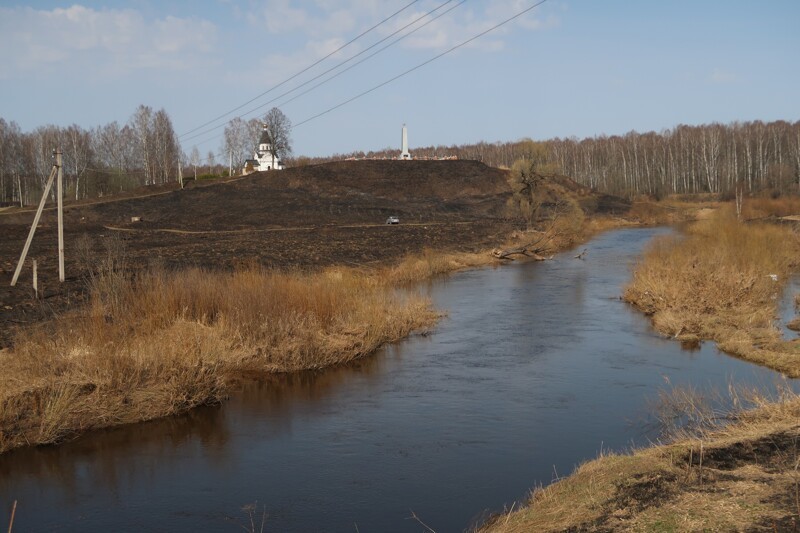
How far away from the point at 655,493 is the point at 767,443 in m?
2.57

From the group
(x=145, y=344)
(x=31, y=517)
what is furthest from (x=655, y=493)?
(x=145, y=344)

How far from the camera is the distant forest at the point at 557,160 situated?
77.9 metres

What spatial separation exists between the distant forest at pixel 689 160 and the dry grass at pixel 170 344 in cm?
6446

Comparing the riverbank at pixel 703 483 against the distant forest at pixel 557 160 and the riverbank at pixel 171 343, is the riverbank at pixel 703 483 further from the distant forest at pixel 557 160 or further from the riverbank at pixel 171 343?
the distant forest at pixel 557 160

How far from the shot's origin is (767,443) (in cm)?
988

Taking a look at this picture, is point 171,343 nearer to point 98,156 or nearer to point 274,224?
point 274,224

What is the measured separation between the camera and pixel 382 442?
1253 cm

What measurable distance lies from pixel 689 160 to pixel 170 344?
105454 mm

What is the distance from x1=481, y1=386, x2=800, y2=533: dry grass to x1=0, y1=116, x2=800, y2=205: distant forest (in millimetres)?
45327

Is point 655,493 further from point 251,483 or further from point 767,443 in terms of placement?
point 251,483

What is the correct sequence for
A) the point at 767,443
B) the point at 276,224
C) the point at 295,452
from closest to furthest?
1. the point at 767,443
2. the point at 295,452
3. the point at 276,224

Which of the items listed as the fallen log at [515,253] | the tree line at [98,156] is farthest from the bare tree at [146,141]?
the fallen log at [515,253]

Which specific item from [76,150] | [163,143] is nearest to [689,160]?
[163,143]

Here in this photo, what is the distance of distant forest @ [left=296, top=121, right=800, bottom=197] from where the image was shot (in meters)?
92.5
